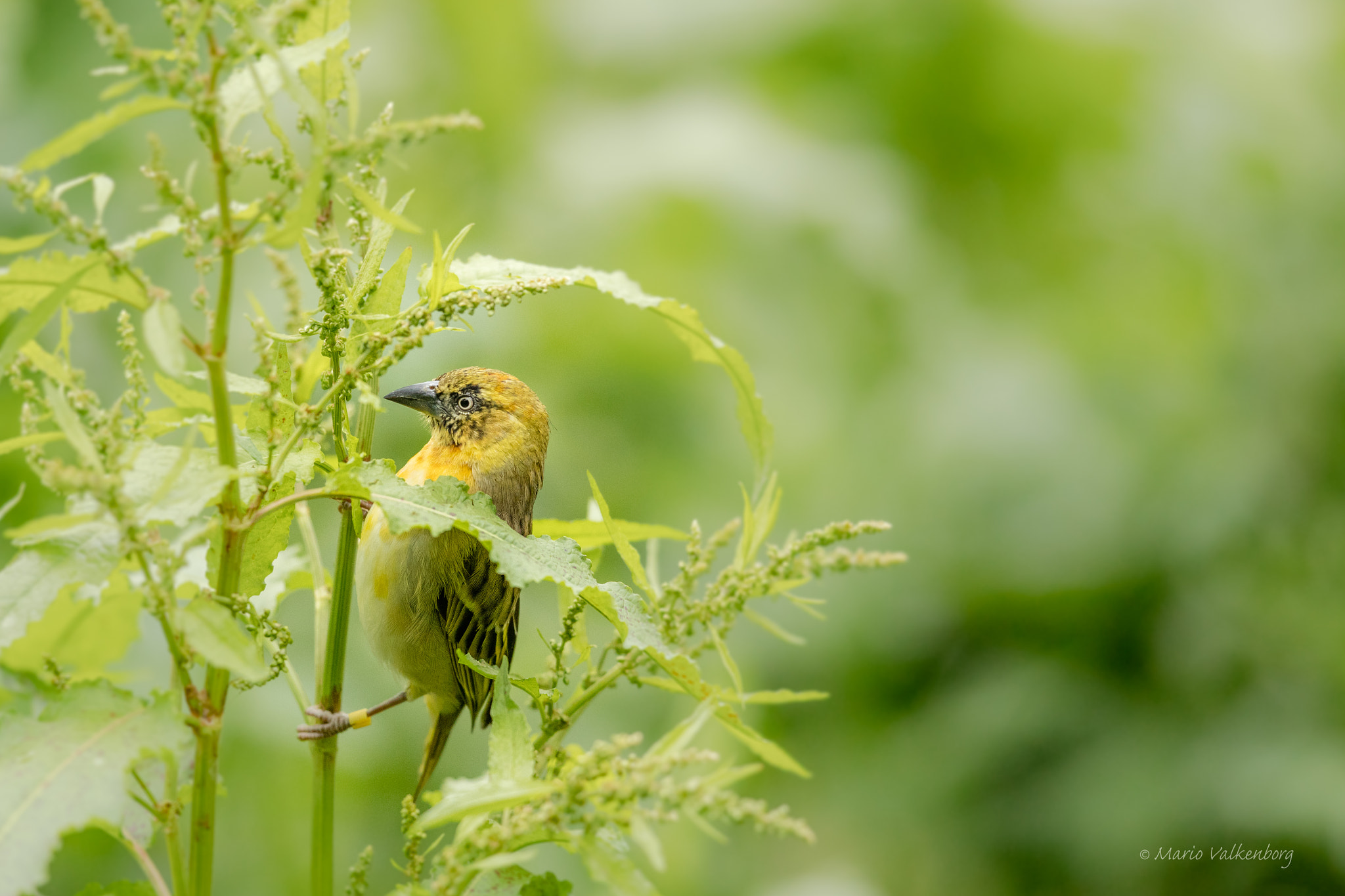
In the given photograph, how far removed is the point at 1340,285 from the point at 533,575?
415cm

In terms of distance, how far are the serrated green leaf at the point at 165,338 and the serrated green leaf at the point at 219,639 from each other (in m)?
0.17

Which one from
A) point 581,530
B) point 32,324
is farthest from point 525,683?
point 32,324

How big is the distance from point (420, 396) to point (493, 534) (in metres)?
1.02

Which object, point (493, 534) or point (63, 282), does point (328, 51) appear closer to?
point (63, 282)

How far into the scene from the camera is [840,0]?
499 cm

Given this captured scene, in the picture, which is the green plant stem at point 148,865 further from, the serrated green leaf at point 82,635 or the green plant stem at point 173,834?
the serrated green leaf at point 82,635

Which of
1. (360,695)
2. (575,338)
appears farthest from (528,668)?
(575,338)

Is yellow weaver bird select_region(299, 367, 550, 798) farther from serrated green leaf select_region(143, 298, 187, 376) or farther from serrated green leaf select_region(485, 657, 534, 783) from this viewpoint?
serrated green leaf select_region(143, 298, 187, 376)

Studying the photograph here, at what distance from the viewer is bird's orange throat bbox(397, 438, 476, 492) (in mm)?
1961

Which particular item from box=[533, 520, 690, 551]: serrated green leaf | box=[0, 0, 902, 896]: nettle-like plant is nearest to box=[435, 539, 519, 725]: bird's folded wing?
box=[533, 520, 690, 551]: serrated green leaf

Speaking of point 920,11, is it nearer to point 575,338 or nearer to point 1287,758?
point 575,338

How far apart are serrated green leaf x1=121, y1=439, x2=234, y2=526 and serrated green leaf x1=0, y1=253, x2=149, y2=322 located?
4.4 inches

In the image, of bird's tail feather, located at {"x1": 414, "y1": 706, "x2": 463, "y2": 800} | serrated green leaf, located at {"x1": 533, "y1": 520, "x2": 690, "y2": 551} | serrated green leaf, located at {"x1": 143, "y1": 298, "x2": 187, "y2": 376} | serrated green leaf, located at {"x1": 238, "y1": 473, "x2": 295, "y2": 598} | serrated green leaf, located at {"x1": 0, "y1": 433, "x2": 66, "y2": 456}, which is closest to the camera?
serrated green leaf, located at {"x1": 143, "y1": 298, "x2": 187, "y2": 376}

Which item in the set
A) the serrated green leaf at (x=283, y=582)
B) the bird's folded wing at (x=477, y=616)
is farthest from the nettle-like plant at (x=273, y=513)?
the bird's folded wing at (x=477, y=616)
